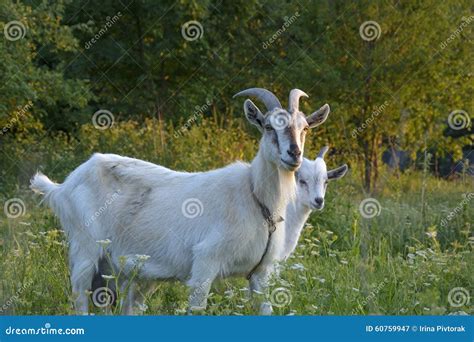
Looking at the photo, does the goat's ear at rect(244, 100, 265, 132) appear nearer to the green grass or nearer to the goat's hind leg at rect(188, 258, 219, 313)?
the green grass

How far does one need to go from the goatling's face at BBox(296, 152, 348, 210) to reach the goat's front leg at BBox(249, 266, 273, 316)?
1.70 m

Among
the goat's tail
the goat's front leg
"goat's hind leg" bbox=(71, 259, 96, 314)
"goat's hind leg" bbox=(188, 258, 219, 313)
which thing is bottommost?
"goat's hind leg" bbox=(71, 259, 96, 314)

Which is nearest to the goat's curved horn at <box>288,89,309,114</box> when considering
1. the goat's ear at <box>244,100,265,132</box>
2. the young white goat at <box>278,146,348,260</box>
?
the goat's ear at <box>244,100,265,132</box>

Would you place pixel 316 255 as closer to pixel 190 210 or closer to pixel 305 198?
pixel 305 198

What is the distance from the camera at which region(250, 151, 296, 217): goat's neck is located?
23.5 feet

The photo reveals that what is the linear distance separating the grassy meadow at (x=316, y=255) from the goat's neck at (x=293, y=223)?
0.46 feet

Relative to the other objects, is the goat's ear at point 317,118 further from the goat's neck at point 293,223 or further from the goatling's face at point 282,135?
the goat's neck at point 293,223

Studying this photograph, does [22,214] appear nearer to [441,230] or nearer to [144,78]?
[441,230]

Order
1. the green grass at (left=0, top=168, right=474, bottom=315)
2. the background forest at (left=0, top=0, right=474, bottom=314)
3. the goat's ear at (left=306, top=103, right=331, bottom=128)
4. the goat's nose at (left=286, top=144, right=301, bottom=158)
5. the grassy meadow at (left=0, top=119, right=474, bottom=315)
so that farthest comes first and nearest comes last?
the background forest at (left=0, top=0, right=474, bottom=314)
the goat's ear at (left=306, top=103, right=331, bottom=128)
the goat's nose at (left=286, top=144, right=301, bottom=158)
the grassy meadow at (left=0, top=119, right=474, bottom=315)
the green grass at (left=0, top=168, right=474, bottom=315)

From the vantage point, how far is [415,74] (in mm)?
16766

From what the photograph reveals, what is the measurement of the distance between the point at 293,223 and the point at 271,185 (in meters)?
1.34

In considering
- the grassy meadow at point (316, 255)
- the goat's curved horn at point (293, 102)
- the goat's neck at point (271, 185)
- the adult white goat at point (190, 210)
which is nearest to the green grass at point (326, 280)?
the grassy meadow at point (316, 255)

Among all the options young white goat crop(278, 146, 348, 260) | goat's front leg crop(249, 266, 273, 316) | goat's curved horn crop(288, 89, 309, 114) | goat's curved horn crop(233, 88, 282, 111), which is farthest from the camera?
young white goat crop(278, 146, 348, 260)

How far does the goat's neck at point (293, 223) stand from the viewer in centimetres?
820
